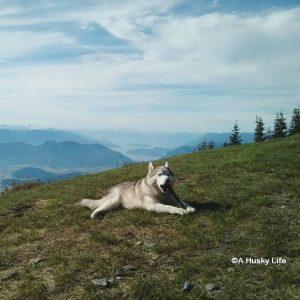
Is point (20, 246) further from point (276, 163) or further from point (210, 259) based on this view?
point (276, 163)

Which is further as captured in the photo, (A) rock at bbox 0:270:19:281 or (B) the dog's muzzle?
(B) the dog's muzzle

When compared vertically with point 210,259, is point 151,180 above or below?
above

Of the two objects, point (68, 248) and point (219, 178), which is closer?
point (68, 248)

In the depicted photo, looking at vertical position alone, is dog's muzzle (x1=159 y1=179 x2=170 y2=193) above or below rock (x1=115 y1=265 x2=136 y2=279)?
above

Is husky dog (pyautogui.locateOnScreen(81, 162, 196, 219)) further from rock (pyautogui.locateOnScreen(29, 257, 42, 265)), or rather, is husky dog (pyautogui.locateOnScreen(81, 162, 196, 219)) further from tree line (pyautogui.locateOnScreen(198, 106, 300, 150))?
tree line (pyautogui.locateOnScreen(198, 106, 300, 150))

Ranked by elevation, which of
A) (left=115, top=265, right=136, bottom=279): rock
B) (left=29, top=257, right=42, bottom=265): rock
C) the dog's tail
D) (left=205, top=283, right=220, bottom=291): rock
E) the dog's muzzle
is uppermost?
the dog's muzzle

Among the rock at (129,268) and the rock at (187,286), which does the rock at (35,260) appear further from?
the rock at (187,286)

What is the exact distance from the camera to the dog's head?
1513cm

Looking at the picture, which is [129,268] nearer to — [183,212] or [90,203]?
[183,212]

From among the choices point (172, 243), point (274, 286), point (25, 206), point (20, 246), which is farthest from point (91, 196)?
point (274, 286)

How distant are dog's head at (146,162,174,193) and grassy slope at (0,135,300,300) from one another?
1043 mm

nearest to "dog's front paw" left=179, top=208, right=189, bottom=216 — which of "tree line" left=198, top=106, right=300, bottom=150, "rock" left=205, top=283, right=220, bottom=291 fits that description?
"rock" left=205, top=283, right=220, bottom=291

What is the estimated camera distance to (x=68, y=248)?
41.3 feet

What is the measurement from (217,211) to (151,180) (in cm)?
262
